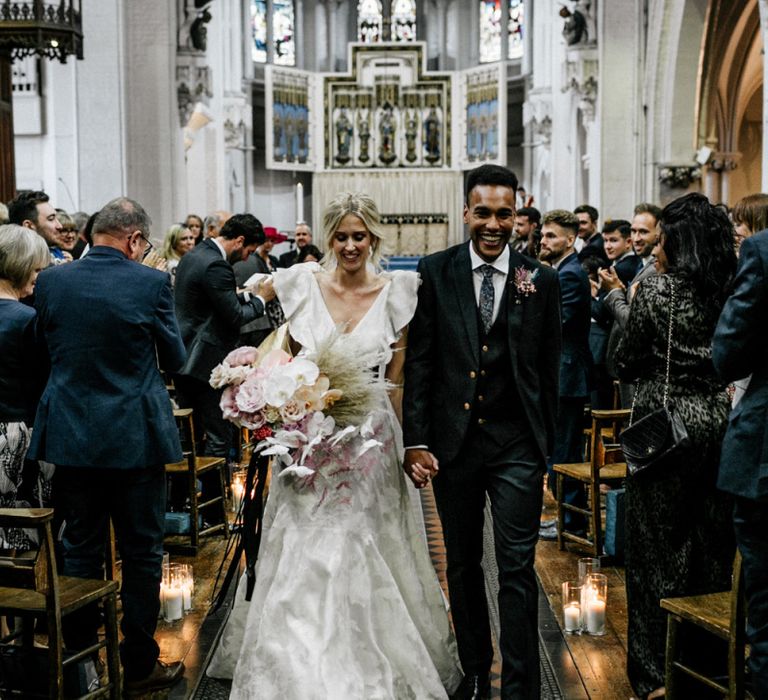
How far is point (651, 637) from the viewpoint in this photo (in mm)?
3904

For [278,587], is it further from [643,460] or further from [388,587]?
[643,460]

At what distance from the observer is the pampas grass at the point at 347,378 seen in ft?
12.6

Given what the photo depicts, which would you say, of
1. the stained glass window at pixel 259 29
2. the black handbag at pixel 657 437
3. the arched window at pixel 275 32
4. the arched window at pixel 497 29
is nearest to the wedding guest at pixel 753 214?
the black handbag at pixel 657 437

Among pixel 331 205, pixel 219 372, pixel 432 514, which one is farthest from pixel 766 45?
pixel 219 372

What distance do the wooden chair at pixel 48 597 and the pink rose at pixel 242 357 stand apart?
2.67 feet

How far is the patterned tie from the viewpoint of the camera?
3.71m

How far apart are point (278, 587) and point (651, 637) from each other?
52.6 inches

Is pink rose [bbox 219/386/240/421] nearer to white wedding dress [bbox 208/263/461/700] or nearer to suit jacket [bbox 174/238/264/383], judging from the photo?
white wedding dress [bbox 208/263/461/700]

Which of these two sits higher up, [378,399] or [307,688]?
[378,399]

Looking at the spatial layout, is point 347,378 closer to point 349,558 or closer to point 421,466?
point 421,466

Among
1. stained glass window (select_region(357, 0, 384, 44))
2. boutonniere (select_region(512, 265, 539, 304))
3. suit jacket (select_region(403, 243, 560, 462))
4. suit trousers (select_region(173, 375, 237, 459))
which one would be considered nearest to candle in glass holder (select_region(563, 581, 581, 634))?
suit jacket (select_region(403, 243, 560, 462))

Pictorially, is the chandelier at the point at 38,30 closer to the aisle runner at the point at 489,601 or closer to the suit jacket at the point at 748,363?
the aisle runner at the point at 489,601

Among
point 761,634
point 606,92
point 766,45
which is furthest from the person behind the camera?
point 606,92

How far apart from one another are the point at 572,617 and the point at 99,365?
7.50ft
